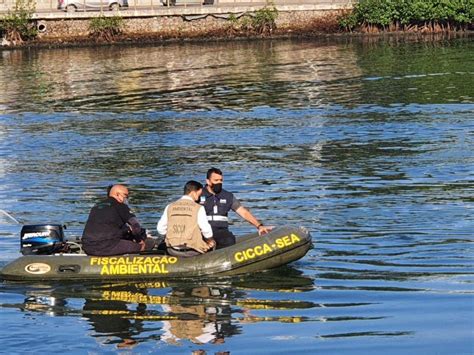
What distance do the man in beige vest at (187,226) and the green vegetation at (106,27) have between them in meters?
53.0

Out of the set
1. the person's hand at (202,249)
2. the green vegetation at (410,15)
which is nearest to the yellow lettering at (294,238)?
the person's hand at (202,249)

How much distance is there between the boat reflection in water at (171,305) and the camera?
16.8 metres

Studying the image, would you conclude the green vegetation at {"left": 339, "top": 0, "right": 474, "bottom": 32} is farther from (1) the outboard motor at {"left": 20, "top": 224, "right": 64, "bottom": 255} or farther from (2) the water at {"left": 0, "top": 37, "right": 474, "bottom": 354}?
(1) the outboard motor at {"left": 20, "top": 224, "right": 64, "bottom": 255}

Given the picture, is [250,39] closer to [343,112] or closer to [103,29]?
[103,29]

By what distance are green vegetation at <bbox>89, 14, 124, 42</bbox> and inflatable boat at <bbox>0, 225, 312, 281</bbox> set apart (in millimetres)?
52360

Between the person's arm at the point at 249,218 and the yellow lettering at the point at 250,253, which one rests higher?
the person's arm at the point at 249,218

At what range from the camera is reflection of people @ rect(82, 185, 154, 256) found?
19688 millimetres

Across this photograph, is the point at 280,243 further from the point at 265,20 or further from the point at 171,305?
the point at 265,20

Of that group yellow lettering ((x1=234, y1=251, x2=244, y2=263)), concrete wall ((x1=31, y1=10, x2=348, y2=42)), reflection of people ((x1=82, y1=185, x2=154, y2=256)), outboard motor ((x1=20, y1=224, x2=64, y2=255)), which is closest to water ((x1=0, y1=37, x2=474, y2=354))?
yellow lettering ((x1=234, y1=251, x2=244, y2=263))

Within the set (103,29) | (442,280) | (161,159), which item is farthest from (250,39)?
(442,280)

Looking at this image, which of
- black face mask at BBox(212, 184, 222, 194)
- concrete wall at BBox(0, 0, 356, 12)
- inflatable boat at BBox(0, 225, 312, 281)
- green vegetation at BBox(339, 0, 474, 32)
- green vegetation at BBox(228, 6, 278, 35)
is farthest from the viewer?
concrete wall at BBox(0, 0, 356, 12)

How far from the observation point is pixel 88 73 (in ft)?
187

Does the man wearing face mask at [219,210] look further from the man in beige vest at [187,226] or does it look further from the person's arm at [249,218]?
the man in beige vest at [187,226]

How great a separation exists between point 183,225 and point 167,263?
69 cm
